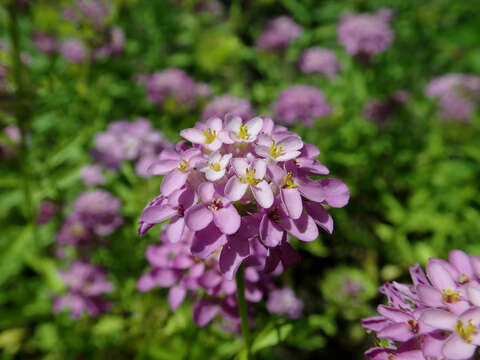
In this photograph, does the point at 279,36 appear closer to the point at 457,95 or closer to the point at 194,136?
the point at 457,95

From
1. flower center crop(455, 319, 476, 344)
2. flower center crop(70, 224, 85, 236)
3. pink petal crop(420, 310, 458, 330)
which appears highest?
flower center crop(70, 224, 85, 236)

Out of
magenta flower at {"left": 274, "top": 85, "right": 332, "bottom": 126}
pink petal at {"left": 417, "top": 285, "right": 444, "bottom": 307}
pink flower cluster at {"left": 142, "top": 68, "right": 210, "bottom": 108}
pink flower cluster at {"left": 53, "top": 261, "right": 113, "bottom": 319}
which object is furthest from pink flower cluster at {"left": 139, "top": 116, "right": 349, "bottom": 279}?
pink flower cluster at {"left": 142, "top": 68, "right": 210, "bottom": 108}

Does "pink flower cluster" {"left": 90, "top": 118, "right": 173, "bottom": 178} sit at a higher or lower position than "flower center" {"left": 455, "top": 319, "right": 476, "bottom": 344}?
higher

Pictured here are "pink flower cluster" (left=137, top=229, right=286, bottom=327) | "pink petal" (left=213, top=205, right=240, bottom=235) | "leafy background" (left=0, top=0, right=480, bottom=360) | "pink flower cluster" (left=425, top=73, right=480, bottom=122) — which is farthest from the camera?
"pink flower cluster" (left=425, top=73, right=480, bottom=122)

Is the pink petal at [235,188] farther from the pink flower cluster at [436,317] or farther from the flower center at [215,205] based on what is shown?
the pink flower cluster at [436,317]

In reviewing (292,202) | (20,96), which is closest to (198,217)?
(292,202)

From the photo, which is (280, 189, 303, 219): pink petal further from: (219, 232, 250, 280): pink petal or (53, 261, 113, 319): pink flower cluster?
(53, 261, 113, 319): pink flower cluster

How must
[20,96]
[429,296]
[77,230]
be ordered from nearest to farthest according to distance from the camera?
[429,296] → [20,96] → [77,230]

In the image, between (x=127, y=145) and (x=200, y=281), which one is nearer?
(x=200, y=281)
